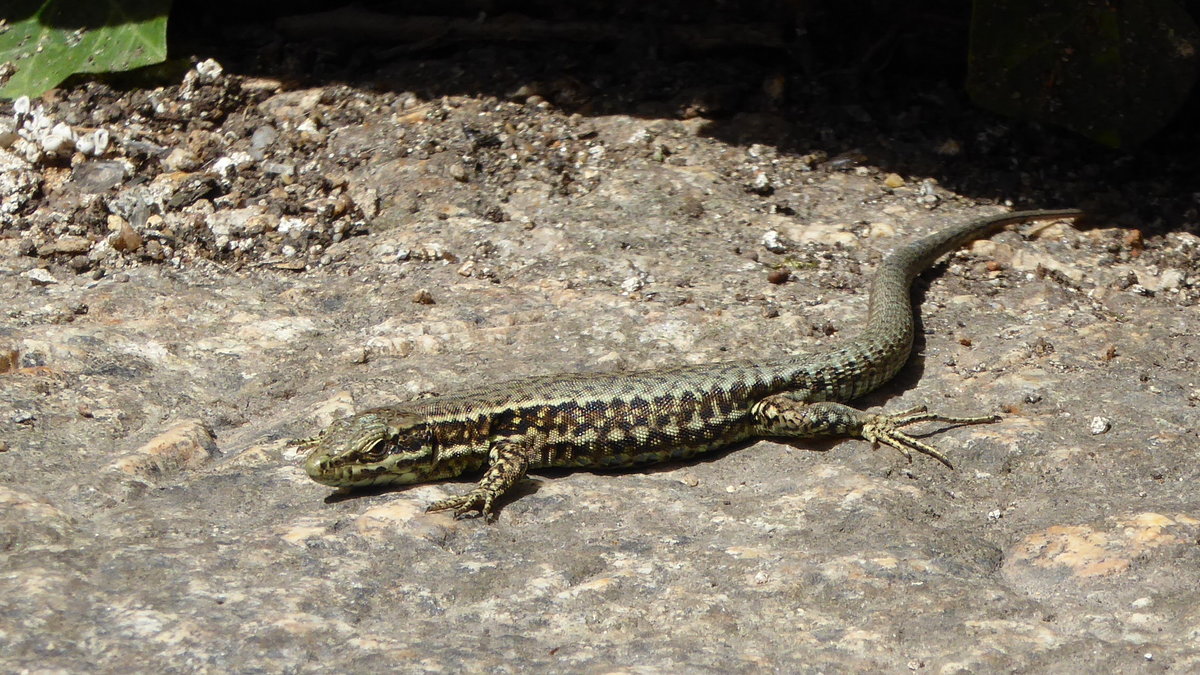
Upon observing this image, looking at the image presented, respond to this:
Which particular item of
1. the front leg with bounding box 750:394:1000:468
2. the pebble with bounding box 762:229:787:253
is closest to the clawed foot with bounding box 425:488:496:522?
the front leg with bounding box 750:394:1000:468

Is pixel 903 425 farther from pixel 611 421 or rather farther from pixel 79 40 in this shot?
pixel 79 40

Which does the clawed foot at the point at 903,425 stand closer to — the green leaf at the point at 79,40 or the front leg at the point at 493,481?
the front leg at the point at 493,481

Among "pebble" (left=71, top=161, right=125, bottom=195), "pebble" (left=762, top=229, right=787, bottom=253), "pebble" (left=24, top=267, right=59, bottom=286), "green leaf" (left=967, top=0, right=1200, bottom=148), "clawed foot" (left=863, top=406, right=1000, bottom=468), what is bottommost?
"clawed foot" (left=863, top=406, right=1000, bottom=468)

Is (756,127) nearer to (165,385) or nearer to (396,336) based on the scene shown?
(396,336)

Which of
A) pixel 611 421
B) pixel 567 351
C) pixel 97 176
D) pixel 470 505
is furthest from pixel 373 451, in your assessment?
pixel 97 176

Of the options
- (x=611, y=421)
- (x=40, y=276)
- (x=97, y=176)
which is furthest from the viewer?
(x=97, y=176)

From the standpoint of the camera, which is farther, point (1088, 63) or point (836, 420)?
point (1088, 63)

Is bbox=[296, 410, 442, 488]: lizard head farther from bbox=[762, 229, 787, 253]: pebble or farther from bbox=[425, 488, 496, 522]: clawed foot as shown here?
bbox=[762, 229, 787, 253]: pebble

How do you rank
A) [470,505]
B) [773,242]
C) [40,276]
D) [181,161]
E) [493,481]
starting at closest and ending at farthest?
[470,505], [493,481], [40,276], [773,242], [181,161]

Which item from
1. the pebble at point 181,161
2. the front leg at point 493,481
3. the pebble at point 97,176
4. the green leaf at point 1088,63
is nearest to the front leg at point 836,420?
the front leg at point 493,481
